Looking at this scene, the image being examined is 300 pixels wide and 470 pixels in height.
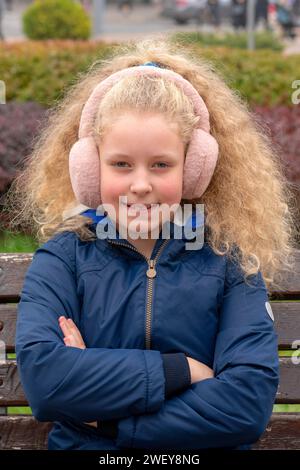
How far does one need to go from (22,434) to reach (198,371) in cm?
79

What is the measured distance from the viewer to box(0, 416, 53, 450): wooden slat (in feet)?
9.55

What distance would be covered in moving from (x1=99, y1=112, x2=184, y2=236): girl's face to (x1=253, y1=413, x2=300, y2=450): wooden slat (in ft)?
3.00

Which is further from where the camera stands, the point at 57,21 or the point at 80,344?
the point at 57,21

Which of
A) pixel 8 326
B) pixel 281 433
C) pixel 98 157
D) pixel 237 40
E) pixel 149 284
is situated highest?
pixel 98 157

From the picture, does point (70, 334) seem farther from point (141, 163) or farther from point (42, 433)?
point (42, 433)

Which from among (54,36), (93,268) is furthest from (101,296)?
(54,36)

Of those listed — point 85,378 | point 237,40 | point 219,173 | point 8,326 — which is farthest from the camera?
point 237,40

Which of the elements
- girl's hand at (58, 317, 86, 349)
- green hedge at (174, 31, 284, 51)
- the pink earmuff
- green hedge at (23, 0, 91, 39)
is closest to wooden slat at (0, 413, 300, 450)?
girl's hand at (58, 317, 86, 349)

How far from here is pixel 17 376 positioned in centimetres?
289

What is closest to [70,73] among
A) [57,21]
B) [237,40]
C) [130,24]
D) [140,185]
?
[140,185]

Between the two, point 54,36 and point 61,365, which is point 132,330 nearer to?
point 61,365

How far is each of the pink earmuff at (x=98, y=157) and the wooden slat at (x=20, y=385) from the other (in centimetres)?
72

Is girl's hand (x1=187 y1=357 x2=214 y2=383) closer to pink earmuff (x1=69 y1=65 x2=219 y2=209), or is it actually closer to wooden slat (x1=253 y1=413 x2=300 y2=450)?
pink earmuff (x1=69 y1=65 x2=219 y2=209)

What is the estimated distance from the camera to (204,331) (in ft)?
8.18
